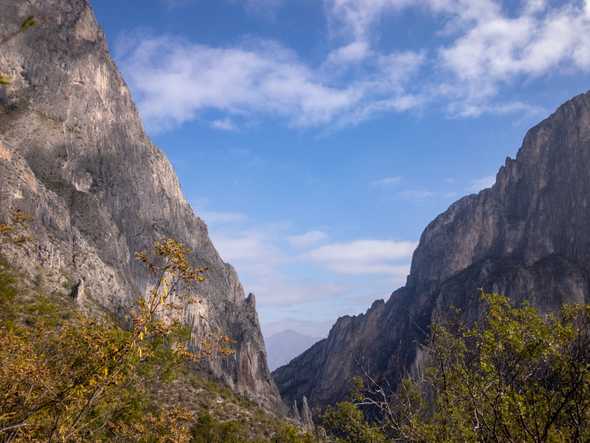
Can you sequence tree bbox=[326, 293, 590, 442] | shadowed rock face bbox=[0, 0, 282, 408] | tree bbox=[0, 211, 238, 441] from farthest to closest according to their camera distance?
1. shadowed rock face bbox=[0, 0, 282, 408]
2. tree bbox=[326, 293, 590, 442]
3. tree bbox=[0, 211, 238, 441]

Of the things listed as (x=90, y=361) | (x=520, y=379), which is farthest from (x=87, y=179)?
(x=520, y=379)

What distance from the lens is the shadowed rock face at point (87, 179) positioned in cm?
8019

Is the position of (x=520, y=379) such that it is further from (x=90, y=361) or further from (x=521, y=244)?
(x=521, y=244)

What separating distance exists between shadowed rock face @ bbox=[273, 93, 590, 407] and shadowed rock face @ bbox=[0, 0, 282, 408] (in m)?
54.0

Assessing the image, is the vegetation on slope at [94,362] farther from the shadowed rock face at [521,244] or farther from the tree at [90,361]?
the shadowed rock face at [521,244]

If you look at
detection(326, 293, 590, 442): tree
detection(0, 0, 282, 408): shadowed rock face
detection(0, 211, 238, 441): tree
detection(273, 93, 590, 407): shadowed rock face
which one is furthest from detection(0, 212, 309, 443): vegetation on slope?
detection(273, 93, 590, 407): shadowed rock face

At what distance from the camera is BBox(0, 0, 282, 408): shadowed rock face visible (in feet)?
263

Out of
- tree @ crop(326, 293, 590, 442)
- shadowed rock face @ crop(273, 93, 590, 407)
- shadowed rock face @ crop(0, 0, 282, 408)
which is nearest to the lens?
tree @ crop(326, 293, 590, 442)

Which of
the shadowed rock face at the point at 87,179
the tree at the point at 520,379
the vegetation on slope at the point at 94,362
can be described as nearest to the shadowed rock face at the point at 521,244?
the shadowed rock face at the point at 87,179

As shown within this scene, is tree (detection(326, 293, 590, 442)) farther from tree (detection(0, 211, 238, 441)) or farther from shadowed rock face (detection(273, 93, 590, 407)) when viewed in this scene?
shadowed rock face (detection(273, 93, 590, 407))

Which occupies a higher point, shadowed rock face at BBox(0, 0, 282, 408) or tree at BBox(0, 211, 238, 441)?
shadowed rock face at BBox(0, 0, 282, 408)

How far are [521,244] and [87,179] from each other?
14747cm

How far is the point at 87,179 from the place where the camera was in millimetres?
116562

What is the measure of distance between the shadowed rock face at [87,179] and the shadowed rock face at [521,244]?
2126 inches
